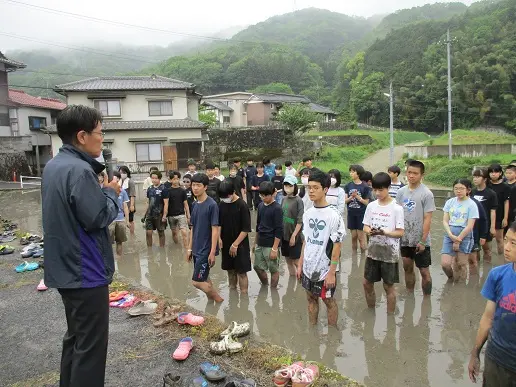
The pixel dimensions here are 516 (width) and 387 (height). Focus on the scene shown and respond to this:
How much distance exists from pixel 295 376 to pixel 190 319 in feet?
5.46

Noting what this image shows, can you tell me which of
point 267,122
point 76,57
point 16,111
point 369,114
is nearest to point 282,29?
point 76,57

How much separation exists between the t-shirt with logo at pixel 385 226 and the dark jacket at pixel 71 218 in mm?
3543

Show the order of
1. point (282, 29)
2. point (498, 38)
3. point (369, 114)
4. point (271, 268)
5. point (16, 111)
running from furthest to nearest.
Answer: point (282, 29) → point (369, 114) → point (498, 38) → point (16, 111) → point (271, 268)

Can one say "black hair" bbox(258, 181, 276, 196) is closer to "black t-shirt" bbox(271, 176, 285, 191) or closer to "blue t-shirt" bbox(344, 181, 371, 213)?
"blue t-shirt" bbox(344, 181, 371, 213)

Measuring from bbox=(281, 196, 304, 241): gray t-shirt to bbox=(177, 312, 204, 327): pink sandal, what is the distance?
245 centimetres

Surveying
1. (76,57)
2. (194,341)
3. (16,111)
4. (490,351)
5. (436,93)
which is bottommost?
(194,341)

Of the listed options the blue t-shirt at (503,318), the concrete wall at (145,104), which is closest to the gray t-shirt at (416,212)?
the blue t-shirt at (503,318)

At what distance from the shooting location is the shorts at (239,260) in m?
5.66

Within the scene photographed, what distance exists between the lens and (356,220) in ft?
26.3

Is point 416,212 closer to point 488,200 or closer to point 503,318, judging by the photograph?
point 488,200

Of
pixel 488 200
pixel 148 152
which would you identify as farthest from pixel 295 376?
pixel 148 152

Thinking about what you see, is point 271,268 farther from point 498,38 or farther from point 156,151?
point 498,38

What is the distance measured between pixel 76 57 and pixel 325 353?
14840 centimetres

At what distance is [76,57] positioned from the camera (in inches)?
5128
